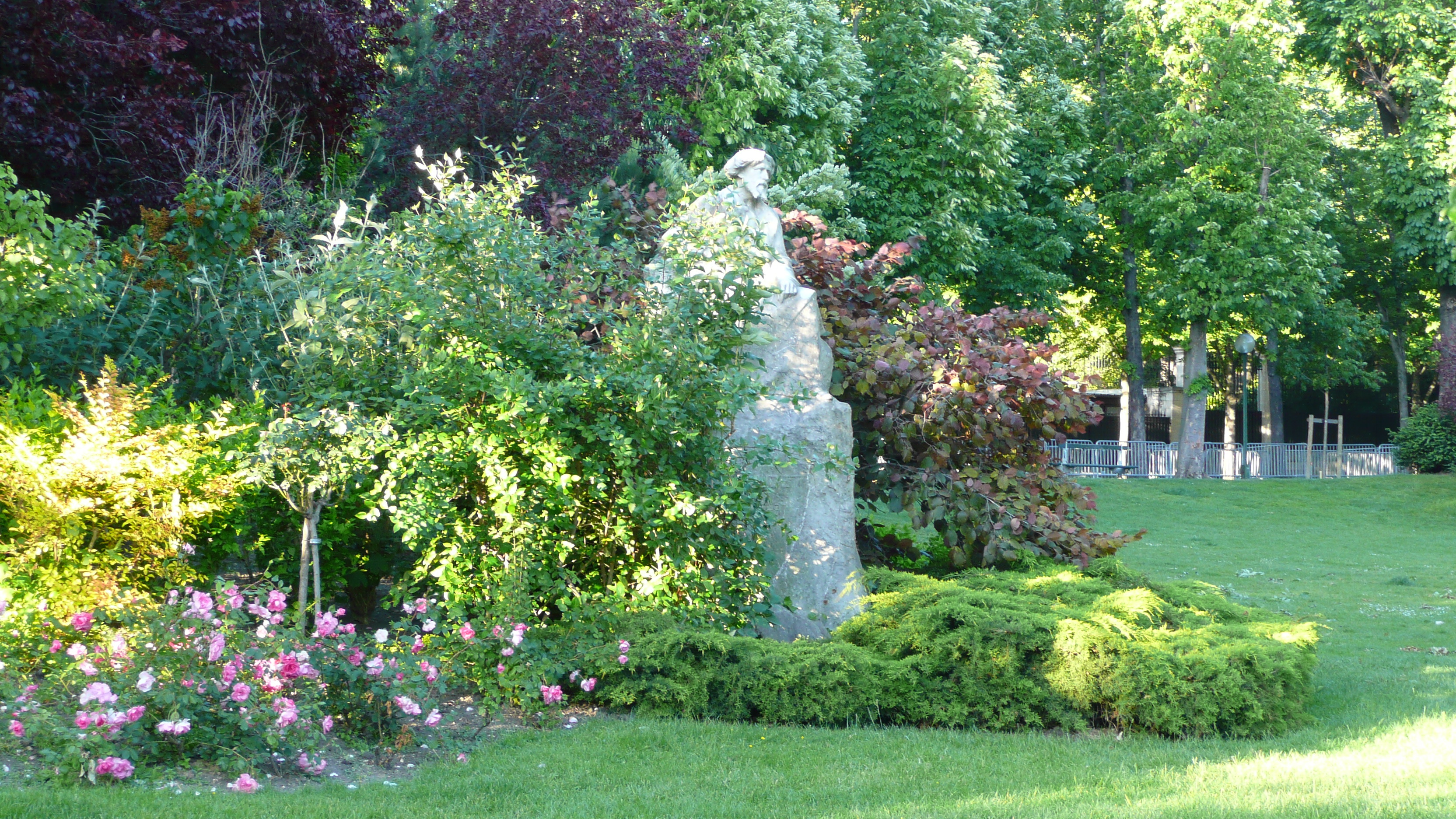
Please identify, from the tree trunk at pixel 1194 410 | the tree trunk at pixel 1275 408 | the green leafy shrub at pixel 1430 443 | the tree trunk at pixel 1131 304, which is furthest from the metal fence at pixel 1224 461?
the tree trunk at pixel 1275 408

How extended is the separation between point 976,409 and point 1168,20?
904 inches

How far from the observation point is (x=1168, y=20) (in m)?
27.1

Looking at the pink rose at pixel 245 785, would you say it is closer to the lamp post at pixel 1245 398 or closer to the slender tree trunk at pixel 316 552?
the slender tree trunk at pixel 316 552

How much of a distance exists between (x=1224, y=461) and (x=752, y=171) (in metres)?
25.6

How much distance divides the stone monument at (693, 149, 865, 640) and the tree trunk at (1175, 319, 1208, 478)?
2323 centimetres

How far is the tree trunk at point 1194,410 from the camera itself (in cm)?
2852

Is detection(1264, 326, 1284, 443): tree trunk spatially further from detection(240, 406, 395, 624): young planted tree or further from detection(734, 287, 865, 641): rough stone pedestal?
detection(240, 406, 395, 624): young planted tree

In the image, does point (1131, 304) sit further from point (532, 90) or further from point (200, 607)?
point (200, 607)

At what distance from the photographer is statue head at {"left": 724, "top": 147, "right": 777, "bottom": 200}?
820cm

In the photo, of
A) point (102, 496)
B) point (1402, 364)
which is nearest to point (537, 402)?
point (102, 496)

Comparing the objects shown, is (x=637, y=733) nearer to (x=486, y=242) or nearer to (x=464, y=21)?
(x=486, y=242)

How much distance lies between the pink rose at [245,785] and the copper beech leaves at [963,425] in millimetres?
4493

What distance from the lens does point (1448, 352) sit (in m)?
28.0

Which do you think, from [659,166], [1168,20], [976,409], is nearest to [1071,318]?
[1168,20]
